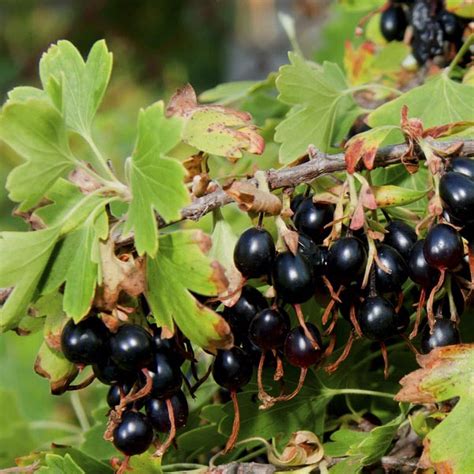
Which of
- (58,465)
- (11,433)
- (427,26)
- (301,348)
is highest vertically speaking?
(427,26)

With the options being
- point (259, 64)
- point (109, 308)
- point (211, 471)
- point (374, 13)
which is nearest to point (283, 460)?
point (211, 471)

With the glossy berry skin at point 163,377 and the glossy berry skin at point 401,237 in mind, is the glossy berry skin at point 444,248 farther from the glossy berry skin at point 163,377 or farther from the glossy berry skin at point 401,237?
the glossy berry skin at point 163,377

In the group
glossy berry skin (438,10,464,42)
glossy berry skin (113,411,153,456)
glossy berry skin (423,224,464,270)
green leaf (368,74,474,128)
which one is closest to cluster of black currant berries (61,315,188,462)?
glossy berry skin (113,411,153,456)

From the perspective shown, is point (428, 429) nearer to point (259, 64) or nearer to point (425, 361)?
point (425, 361)

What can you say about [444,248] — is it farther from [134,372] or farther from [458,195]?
[134,372]

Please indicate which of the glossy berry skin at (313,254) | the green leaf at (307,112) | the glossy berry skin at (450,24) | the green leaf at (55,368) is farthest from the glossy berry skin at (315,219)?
the glossy berry skin at (450,24)

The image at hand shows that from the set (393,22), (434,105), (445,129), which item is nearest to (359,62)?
(393,22)

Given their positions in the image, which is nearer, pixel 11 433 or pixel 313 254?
pixel 313 254
